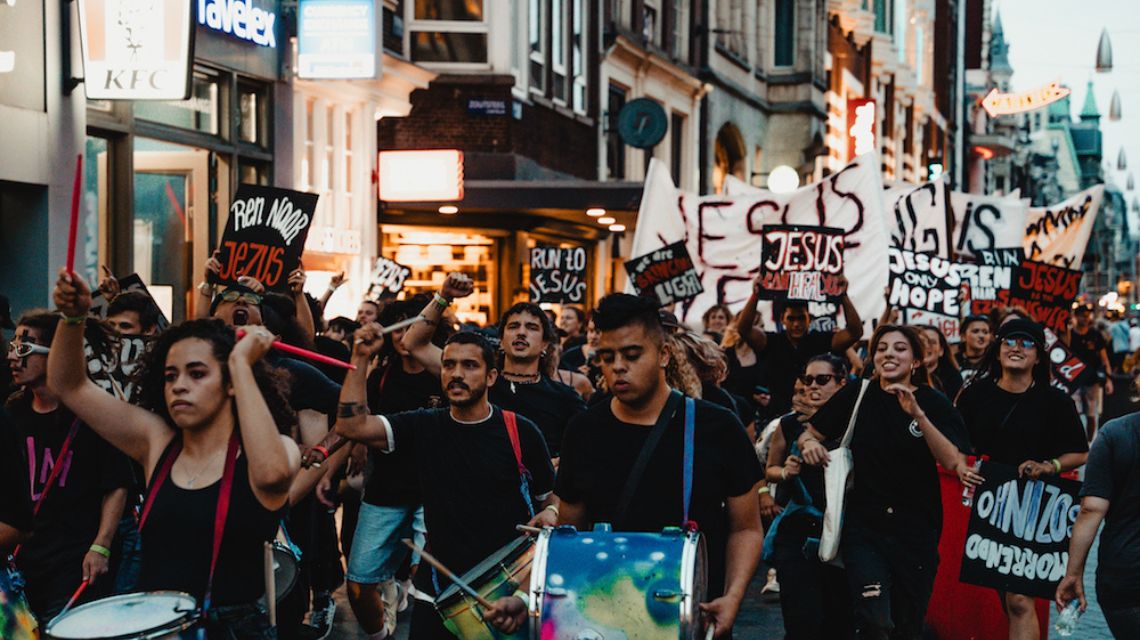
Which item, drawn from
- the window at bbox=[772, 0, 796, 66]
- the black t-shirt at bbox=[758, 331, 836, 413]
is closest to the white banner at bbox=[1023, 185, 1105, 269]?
the black t-shirt at bbox=[758, 331, 836, 413]

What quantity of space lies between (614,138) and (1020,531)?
21443 mm

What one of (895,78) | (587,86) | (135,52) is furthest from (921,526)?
(895,78)

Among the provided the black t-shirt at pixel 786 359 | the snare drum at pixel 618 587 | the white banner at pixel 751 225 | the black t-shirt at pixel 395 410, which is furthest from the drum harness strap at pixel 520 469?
the white banner at pixel 751 225

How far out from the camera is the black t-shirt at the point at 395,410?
8.07 m

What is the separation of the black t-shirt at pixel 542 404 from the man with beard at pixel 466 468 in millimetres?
1638

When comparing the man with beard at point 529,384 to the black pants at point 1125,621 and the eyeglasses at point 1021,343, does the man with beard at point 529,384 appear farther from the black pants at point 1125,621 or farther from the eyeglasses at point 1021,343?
the black pants at point 1125,621

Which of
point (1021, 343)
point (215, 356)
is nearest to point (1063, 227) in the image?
point (1021, 343)

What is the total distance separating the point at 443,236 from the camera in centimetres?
Result: 2342

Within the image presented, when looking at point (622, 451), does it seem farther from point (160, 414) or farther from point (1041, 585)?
point (1041, 585)

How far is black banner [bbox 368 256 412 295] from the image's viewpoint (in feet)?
47.0

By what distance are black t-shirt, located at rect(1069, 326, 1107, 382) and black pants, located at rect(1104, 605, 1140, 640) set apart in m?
16.5

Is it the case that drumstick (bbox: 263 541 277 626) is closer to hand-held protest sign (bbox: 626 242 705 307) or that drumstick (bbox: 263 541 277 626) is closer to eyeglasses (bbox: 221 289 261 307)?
eyeglasses (bbox: 221 289 261 307)

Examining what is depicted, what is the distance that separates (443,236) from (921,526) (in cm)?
1650

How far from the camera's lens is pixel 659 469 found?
529 cm
